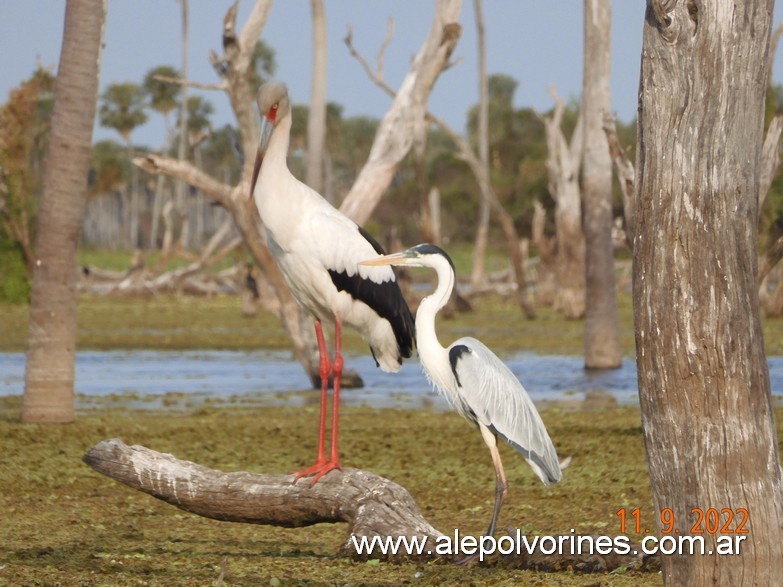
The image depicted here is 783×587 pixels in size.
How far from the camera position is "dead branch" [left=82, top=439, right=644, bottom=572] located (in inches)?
257

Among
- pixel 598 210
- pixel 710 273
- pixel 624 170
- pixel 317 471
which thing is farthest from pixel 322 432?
pixel 598 210

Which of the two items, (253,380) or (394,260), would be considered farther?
(253,380)

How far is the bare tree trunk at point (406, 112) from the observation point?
15.3 meters

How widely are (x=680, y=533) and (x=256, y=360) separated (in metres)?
15.9

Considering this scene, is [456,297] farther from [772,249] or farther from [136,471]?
[136,471]

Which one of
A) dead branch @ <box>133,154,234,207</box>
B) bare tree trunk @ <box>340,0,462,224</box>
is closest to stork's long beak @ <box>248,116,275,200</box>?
dead branch @ <box>133,154,234,207</box>

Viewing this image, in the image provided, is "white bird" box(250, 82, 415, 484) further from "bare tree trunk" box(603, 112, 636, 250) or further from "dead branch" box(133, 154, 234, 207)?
"dead branch" box(133, 154, 234, 207)

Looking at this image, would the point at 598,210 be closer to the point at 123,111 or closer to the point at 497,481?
the point at 497,481

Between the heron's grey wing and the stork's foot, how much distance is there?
0.84 metres

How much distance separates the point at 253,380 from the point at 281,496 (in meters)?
10.4

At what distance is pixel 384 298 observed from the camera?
8570 millimetres

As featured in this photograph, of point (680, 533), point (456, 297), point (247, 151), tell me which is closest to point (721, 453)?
point (680, 533)

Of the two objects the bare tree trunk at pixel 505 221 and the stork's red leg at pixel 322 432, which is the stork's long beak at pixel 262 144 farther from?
the bare tree trunk at pixel 505 221

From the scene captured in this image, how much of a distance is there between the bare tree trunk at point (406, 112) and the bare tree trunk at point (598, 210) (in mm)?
3249
